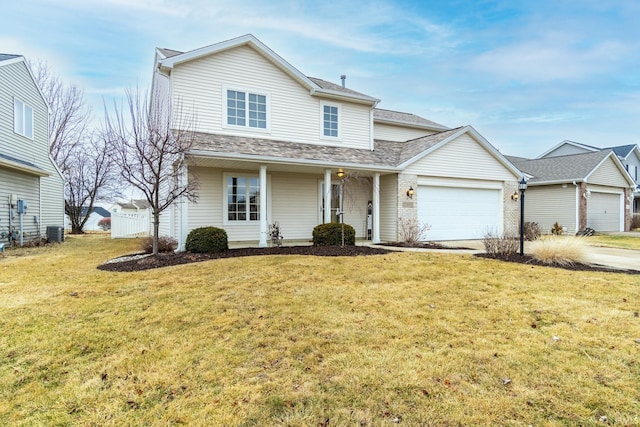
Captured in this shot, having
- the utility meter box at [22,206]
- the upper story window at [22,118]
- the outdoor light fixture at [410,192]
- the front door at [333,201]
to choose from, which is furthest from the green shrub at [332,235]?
the upper story window at [22,118]

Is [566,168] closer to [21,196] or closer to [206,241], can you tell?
[206,241]

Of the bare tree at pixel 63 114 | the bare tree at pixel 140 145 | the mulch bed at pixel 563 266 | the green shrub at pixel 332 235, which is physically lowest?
the mulch bed at pixel 563 266

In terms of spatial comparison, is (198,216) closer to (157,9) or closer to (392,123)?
(157,9)

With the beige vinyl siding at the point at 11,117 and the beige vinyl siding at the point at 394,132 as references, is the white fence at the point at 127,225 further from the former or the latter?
the beige vinyl siding at the point at 394,132

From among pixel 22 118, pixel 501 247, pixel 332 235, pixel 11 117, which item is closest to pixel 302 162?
pixel 332 235

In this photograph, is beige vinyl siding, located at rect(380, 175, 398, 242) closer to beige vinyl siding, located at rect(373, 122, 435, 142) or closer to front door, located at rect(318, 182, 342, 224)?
front door, located at rect(318, 182, 342, 224)

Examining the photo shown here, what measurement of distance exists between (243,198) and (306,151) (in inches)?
114

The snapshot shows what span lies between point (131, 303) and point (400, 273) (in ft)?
15.9

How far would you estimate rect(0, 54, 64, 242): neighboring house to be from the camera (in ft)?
40.7

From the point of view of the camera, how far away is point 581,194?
1855cm

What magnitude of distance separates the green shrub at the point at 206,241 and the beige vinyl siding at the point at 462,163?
7.56 meters

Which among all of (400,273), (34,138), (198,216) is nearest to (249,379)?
(400,273)

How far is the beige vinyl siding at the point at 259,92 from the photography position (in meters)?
11.6

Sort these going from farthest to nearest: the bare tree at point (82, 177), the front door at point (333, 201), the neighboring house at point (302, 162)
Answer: the bare tree at point (82, 177), the front door at point (333, 201), the neighboring house at point (302, 162)
